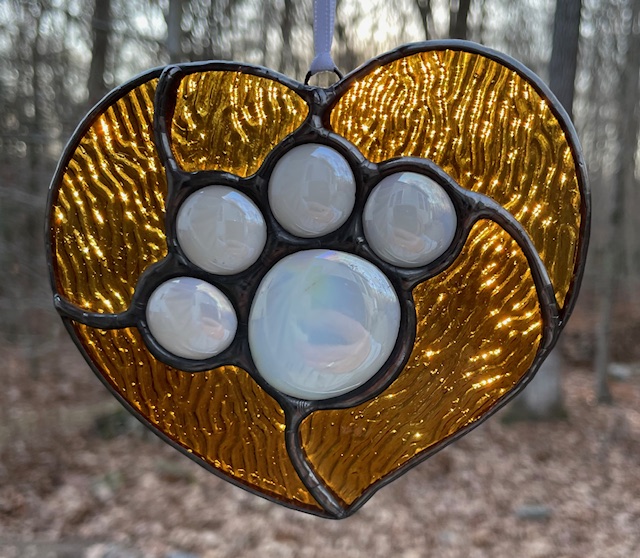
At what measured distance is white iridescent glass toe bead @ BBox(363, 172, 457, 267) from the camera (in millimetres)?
725

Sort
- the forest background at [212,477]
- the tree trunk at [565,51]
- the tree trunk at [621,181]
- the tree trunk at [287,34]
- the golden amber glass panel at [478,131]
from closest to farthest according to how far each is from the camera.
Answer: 1. the golden amber glass panel at [478,131]
2. the forest background at [212,477]
3. the tree trunk at [565,51]
4. the tree trunk at [287,34]
5. the tree trunk at [621,181]

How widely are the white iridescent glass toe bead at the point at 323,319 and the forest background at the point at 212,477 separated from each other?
5.29 ft

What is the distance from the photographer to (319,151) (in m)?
0.73

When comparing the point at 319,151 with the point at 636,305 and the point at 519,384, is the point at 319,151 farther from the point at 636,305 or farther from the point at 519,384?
the point at 636,305

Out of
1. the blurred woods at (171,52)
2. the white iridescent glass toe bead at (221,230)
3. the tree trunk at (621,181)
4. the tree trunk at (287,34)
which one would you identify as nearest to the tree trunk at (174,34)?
the blurred woods at (171,52)

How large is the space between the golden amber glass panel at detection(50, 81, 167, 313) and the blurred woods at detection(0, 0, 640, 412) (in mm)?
1608

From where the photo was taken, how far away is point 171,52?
244 centimetres

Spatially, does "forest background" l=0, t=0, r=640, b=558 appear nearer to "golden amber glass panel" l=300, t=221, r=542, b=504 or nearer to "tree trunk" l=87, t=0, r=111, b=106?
"tree trunk" l=87, t=0, r=111, b=106

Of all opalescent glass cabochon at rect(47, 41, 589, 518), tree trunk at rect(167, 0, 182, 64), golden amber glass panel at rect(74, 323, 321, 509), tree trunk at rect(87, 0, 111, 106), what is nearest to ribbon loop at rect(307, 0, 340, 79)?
opalescent glass cabochon at rect(47, 41, 589, 518)

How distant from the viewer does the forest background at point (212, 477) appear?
2395mm

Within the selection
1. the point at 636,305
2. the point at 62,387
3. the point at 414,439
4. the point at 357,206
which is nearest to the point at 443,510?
the point at 414,439

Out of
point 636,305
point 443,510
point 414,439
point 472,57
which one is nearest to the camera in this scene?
point 472,57

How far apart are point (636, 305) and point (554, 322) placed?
726cm

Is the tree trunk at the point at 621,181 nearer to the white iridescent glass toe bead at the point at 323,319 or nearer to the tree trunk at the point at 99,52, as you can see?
the tree trunk at the point at 99,52
